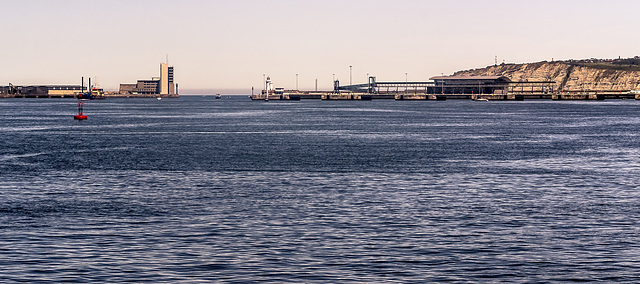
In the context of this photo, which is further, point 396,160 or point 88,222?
point 396,160

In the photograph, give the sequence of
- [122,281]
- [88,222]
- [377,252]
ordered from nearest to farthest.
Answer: [122,281], [377,252], [88,222]

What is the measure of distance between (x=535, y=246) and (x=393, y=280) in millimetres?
7583

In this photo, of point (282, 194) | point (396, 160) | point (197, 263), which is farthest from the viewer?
point (396, 160)

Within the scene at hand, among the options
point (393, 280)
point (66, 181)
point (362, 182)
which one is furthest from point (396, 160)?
point (393, 280)

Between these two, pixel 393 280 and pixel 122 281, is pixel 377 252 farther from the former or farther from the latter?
pixel 122 281

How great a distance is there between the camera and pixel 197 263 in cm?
2441

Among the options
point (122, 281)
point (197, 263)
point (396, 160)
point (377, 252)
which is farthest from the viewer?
point (396, 160)

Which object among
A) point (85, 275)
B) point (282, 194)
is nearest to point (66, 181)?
point (282, 194)

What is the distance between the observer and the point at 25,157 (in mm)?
66438

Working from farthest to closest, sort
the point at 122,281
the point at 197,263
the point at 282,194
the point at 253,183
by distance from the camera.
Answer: the point at 253,183, the point at 282,194, the point at 197,263, the point at 122,281

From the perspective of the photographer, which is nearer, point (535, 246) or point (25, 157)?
point (535, 246)

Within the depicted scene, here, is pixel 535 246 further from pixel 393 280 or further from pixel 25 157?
pixel 25 157

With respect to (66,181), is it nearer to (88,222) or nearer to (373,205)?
(88,222)

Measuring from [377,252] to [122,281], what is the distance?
8.83 meters
